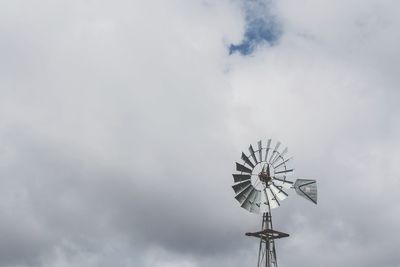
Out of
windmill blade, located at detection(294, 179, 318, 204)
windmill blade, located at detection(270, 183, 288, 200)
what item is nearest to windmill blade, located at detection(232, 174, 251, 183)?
windmill blade, located at detection(270, 183, 288, 200)

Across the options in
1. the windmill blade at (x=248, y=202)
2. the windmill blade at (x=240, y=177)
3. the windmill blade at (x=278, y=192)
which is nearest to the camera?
the windmill blade at (x=278, y=192)

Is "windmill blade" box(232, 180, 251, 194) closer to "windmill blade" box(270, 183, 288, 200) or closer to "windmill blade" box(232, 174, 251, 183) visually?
"windmill blade" box(232, 174, 251, 183)

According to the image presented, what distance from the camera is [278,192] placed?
53.2 metres

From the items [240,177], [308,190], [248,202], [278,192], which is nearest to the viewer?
[308,190]

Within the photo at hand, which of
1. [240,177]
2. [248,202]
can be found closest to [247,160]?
[240,177]

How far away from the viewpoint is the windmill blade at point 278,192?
173 ft

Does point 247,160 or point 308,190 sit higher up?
point 247,160

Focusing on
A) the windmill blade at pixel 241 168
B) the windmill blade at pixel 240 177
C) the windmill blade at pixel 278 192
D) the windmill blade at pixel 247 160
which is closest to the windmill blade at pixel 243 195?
the windmill blade at pixel 240 177

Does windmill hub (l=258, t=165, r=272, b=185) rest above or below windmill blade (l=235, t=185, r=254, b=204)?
above

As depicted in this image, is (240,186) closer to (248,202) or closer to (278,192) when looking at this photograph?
(248,202)

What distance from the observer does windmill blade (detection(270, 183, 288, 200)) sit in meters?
52.9

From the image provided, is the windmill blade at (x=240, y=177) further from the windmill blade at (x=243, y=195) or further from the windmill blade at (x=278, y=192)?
the windmill blade at (x=278, y=192)

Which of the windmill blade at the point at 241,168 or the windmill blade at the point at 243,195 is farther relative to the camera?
the windmill blade at the point at 241,168

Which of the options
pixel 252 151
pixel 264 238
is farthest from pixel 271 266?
pixel 252 151
